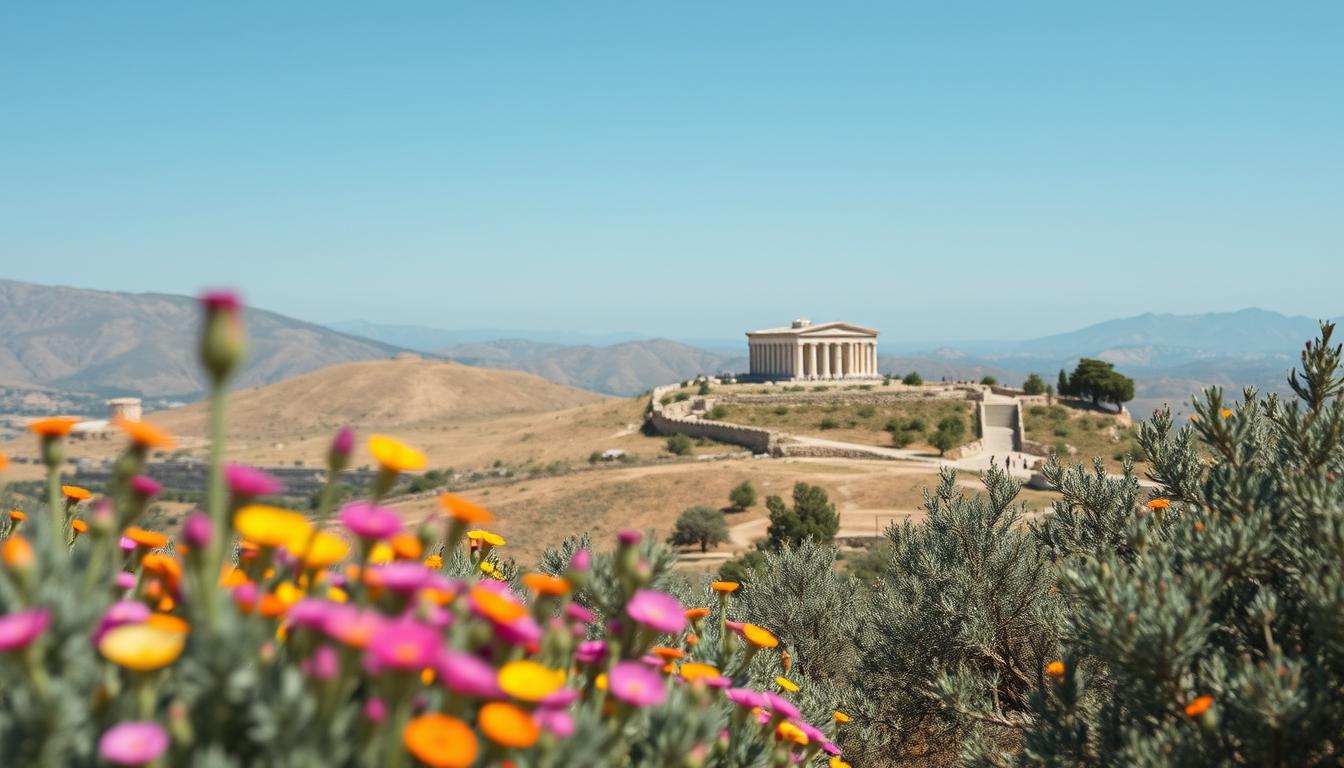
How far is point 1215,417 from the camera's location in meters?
5.91

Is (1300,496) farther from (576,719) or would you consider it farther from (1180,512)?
(576,719)

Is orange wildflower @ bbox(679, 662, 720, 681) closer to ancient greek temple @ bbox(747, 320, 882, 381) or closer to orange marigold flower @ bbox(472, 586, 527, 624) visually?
orange marigold flower @ bbox(472, 586, 527, 624)

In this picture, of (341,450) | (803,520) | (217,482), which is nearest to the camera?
(217,482)

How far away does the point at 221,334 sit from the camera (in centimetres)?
236

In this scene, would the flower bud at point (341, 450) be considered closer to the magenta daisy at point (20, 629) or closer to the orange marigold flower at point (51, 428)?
the magenta daisy at point (20, 629)

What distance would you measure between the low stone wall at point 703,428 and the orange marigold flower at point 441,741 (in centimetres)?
5639

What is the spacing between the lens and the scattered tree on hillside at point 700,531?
39.3m

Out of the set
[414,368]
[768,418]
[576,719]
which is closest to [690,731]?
[576,719]

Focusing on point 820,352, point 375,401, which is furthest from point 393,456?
point 375,401

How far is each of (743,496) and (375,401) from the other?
114481mm

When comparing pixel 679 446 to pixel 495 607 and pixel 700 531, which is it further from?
pixel 495 607

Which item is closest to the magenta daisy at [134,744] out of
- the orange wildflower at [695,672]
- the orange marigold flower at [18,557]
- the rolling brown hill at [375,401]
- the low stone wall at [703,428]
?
the orange marigold flower at [18,557]

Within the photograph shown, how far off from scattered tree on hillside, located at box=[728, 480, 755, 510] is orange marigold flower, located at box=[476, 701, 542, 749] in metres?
42.9

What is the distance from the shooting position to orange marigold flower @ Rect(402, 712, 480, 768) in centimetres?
231
